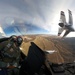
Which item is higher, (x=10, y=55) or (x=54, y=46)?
(x=10, y=55)

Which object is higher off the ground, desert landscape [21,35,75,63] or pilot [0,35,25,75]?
pilot [0,35,25,75]

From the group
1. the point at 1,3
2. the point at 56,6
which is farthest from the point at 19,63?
the point at 56,6

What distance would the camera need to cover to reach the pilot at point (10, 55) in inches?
273

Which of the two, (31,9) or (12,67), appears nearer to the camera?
(12,67)

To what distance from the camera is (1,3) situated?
26375 mm

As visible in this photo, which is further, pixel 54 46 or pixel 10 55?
pixel 54 46

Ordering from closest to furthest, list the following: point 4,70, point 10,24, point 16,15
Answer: point 4,70 < point 10,24 < point 16,15

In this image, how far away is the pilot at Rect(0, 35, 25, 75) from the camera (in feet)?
22.7

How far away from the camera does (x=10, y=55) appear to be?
696cm

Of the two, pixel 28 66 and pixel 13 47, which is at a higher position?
pixel 13 47

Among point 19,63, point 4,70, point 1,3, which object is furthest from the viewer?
point 1,3

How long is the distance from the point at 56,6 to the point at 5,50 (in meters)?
28.2

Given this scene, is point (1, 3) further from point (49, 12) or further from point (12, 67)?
point (12, 67)

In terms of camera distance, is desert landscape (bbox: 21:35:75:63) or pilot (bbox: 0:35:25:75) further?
desert landscape (bbox: 21:35:75:63)
